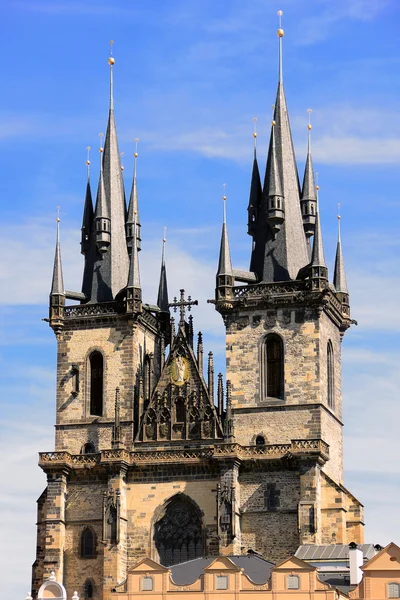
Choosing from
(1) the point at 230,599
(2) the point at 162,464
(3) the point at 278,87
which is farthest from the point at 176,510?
(3) the point at 278,87

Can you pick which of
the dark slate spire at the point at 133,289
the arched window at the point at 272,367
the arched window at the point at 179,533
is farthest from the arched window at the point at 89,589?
the dark slate spire at the point at 133,289

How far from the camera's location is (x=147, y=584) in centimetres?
7475

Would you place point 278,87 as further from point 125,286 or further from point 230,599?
point 230,599

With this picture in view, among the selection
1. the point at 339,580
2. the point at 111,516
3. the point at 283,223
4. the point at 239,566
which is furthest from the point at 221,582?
the point at 283,223

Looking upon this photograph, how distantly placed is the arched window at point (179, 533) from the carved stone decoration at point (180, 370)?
220 inches

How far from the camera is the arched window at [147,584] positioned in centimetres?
7462

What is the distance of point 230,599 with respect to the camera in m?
72.9

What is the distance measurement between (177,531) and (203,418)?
17.7 ft

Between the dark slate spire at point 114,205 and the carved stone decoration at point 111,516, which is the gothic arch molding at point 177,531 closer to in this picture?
the carved stone decoration at point 111,516

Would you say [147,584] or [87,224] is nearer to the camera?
[147,584]

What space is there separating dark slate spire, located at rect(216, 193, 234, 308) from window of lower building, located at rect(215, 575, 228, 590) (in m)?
18.7

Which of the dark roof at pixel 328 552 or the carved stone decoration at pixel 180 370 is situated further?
the carved stone decoration at pixel 180 370

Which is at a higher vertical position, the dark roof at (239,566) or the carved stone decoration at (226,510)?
the carved stone decoration at (226,510)

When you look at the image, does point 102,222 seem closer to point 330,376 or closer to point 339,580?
point 330,376
